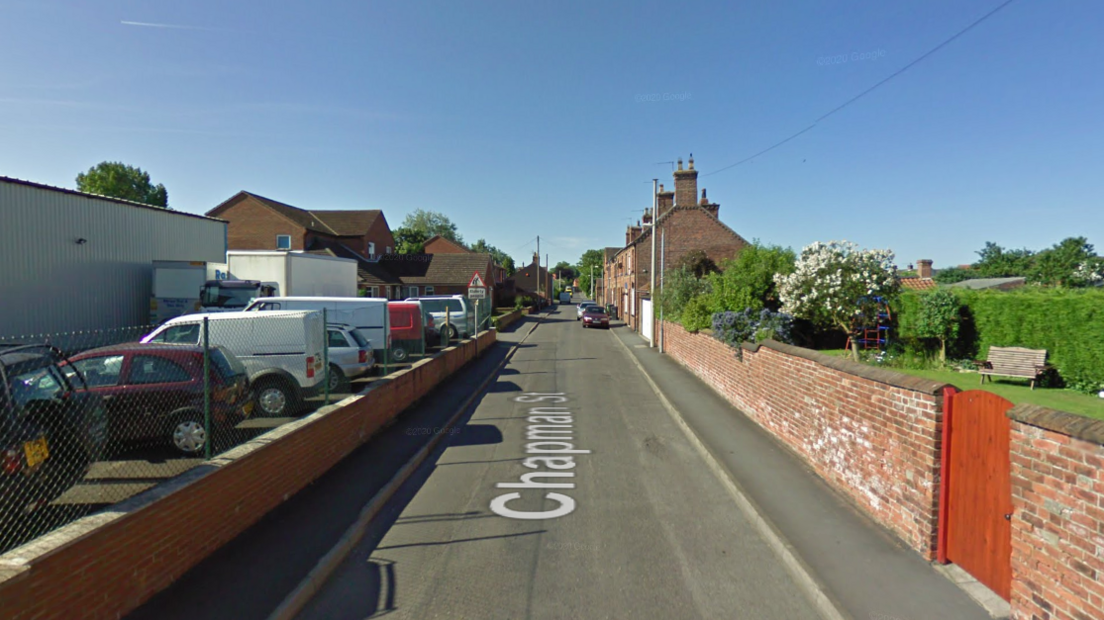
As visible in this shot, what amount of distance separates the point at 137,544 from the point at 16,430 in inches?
49.6

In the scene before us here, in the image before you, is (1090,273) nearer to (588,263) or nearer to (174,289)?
(174,289)

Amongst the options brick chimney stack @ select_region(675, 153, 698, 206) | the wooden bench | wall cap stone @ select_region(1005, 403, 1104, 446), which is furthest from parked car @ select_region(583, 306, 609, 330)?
wall cap stone @ select_region(1005, 403, 1104, 446)

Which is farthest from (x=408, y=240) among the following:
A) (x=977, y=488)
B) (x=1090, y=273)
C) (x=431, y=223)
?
(x=977, y=488)

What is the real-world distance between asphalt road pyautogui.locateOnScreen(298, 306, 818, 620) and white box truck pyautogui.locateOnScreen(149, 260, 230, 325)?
15050 mm

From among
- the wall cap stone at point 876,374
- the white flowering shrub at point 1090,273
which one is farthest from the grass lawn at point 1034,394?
the white flowering shrub at point 1090,273

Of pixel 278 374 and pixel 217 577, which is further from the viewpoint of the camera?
pixel 278 374

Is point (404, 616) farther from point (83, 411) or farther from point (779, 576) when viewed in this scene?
point (83, 411)

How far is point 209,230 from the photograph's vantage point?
2477 centimetres

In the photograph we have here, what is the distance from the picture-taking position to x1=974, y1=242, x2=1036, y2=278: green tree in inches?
2677

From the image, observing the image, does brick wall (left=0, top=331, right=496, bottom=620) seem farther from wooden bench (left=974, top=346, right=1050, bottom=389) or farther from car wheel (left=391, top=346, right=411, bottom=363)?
wooden bench (left=974, top=346, right=1050, bottom=389)

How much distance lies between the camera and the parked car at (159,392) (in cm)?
673

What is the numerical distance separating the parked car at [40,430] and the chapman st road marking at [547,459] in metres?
3.74

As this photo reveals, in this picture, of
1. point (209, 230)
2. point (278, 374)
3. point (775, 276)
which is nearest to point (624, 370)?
point (775, 276)

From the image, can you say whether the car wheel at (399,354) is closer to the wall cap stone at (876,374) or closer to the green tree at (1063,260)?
the wall cap stone at (876,374)
